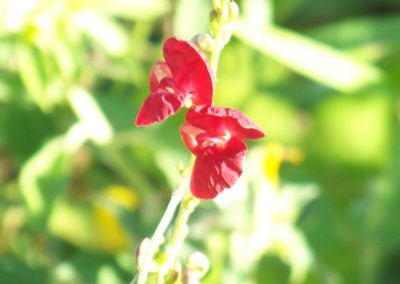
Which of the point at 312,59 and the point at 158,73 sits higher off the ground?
the point at 312,59

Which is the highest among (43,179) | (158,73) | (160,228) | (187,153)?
(187,153)

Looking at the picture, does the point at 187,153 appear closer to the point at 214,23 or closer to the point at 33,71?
the point at 33,71

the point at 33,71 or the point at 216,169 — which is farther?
the point at 33,71

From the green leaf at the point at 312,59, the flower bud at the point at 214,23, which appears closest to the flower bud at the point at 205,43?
the flower bud at the point at 214,23

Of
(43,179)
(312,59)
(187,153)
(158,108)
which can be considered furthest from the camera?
(312,59)

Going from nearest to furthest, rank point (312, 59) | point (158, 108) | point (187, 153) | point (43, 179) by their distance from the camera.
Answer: point (158, 108) < point (43, 179) < point (187, 153) < point (312, 59)

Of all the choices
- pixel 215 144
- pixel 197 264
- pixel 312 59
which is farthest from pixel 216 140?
pixel 312 59

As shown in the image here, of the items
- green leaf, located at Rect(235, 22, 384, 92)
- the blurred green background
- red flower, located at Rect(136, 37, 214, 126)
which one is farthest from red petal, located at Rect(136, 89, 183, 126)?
green leaf, located at Rect(235, 22, 384, 92)
